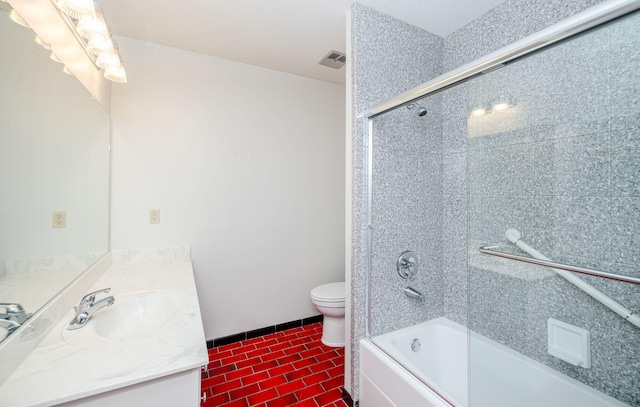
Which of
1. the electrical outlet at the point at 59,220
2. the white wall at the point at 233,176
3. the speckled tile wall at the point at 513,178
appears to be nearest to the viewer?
the speckled tile wall at the point at 513,178

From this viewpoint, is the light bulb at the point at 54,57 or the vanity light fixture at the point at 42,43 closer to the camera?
the vanity light fixture at the point at 42,43

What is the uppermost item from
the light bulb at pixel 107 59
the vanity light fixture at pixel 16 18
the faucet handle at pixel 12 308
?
the light bulb at pixel 107 59

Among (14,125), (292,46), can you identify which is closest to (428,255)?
(292,46)

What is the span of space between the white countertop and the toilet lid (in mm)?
1166

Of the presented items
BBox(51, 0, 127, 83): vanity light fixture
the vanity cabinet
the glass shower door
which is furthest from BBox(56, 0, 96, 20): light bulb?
the glass shower door

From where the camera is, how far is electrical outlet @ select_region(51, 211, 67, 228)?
49.7 inches

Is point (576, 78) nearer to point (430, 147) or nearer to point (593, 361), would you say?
point (430, 147)

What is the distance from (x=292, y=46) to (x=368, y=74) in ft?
2.64

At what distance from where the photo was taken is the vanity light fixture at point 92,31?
47.1 inches

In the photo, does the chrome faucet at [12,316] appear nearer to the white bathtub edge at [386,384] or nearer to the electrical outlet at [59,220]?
the electrical outlet at [59,220]

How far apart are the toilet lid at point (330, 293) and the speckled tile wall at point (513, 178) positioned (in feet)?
1.93

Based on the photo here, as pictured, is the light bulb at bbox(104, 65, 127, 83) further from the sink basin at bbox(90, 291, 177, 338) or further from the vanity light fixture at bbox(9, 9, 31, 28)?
the sink basin at bbox(90, 291, 177, 338)

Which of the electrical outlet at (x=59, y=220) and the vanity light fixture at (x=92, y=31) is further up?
the vanity light fixture at (x=92, y=31)

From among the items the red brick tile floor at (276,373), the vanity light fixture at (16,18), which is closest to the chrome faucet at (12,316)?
the vanity light fixture at (16,18)
